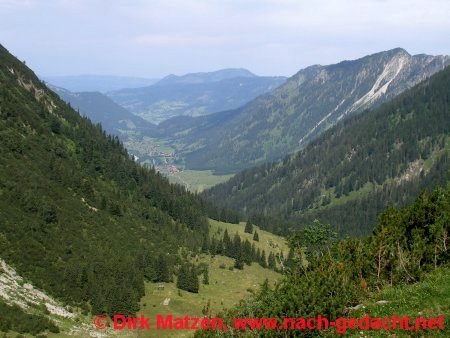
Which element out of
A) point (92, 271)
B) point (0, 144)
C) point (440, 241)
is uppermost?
point (0, 144)

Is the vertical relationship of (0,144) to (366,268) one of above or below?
above

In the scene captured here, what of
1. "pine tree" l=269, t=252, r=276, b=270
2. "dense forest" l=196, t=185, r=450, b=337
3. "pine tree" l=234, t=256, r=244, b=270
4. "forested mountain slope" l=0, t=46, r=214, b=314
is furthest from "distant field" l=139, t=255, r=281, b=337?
"dense forest" l=196, t=185, r=450, b=337

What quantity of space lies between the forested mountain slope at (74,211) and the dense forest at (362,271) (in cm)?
5163

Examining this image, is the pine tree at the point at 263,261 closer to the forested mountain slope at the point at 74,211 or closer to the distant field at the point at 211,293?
the distant field at the point at 211,293

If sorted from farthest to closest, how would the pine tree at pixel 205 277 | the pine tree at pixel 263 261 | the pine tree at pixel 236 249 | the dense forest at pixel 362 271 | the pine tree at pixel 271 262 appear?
the pine tree at pixel 271 262, the pine tree at pixel 263 261, the pine tree at pixel 236 249, the pine tree at pixel 205 277, the dense forest at pixel 362 271

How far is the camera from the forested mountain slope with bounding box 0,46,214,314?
312ft

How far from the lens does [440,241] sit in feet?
157

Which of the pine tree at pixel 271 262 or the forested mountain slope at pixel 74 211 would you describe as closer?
the forested mountain slope at pixel 74 211

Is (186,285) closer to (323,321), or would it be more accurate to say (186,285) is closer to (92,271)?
(92,271)

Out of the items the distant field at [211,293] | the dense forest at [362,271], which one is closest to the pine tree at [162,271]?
the distant field at [211,293]

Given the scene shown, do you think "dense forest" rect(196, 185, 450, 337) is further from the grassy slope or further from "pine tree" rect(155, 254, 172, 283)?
"pine tree" rect(155, 254, 172, 283)

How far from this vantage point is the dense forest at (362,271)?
34156mm

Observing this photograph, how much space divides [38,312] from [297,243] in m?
46.7

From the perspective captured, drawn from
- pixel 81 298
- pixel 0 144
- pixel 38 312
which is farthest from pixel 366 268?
pixel 0 144
